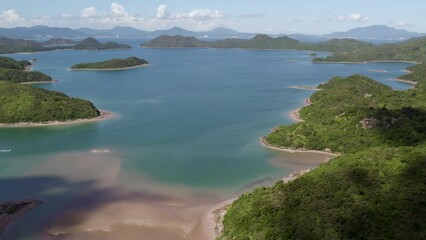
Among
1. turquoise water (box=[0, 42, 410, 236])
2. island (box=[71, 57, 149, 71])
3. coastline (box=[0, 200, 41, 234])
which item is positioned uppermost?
island (box=[71, 57, 149, 71])

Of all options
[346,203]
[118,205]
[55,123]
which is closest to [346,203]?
[346,203]

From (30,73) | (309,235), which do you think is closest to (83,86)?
(30,73)

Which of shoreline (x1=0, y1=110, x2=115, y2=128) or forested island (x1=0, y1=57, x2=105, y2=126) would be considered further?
forested island (x1=0, y1=57, x2=105, y2=126)

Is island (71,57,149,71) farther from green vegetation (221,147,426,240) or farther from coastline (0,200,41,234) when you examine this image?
green vegetation (221,147,426,240)

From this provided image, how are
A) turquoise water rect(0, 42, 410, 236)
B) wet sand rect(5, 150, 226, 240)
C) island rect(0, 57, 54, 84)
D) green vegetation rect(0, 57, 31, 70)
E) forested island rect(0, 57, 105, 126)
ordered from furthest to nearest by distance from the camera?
green vegetation rect(0, 57, 31, 70) → island rect(0, 57, 54, 84) → forested island rect(0, 57, 105, 126) → turquoise water rect(0, 42, 410, 236) → wet sand rect(5, 150, 226, 240)

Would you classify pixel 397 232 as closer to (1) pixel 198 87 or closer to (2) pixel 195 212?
(2) pixel 195 212

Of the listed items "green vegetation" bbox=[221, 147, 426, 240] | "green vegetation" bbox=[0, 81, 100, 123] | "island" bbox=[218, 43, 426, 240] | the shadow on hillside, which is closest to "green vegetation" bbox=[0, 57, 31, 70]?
"green vegetation" bbox=[0, 81, 100, 123]
